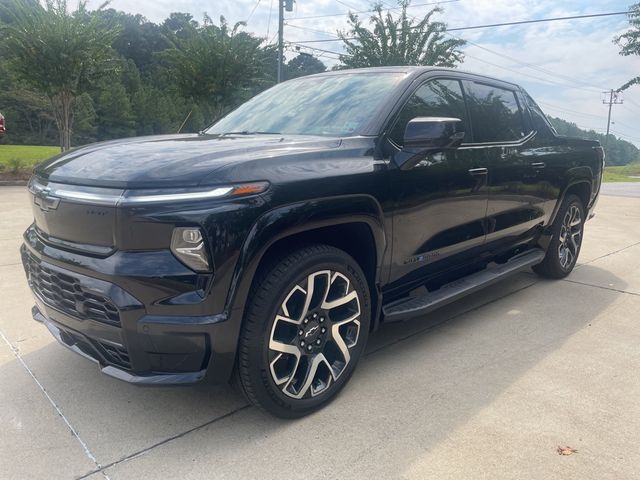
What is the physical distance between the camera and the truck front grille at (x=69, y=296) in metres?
2.20

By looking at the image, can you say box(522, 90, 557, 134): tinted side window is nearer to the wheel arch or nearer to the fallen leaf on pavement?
the wheel arch

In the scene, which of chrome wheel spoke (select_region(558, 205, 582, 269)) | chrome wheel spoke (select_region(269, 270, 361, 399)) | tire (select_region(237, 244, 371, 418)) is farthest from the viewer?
chrome wheel spoke (select_region(558, 205, 582, 269))

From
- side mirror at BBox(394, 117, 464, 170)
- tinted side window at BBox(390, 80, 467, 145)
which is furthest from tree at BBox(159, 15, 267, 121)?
side mirror at BBox(394, 117, 464, 170)

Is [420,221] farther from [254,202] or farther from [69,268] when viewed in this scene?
[69,268]

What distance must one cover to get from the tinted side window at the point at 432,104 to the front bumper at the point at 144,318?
1.54 meters

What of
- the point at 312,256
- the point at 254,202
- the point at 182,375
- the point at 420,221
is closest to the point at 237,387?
the point at 182,375

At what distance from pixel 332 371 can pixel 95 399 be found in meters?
1.30

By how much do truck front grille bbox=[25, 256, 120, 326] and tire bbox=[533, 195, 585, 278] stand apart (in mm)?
4065

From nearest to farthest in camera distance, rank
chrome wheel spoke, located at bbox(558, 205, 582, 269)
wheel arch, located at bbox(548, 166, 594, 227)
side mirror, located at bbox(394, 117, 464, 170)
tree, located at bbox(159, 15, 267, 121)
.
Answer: side mirror, located at bbox(394, 117, 464, 170) < wheel arch, located at bbox(548, 166, 594, 227) < chrome wheel spoke, located at bbox(558, 205, 582, 269) < tree, located at bbox(159, 15, 267, 121)

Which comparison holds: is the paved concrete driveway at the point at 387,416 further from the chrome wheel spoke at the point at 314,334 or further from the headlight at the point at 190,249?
the headlight at the point at 190,249

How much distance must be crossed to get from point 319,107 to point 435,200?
0.96 m

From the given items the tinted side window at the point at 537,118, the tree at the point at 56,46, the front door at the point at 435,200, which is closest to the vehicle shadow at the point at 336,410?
the front door at the point at 435,200

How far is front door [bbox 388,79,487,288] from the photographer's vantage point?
9.77 feet

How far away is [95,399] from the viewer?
2.76m
